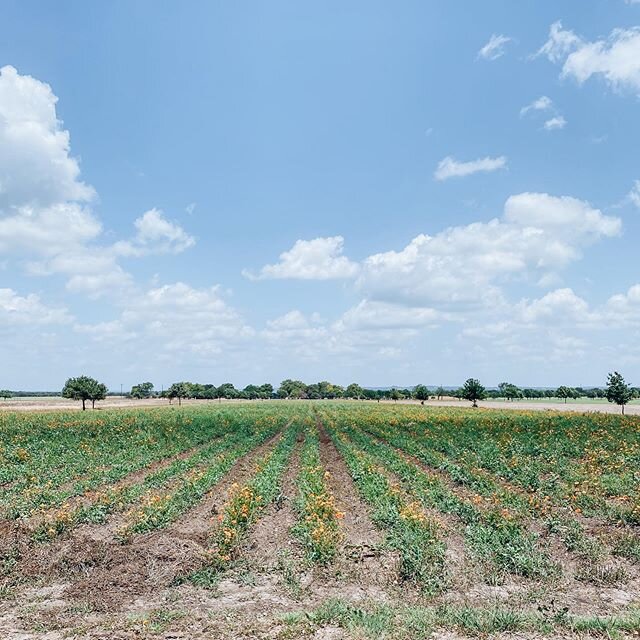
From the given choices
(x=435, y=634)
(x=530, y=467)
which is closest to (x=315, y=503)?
(x=435, y=634)

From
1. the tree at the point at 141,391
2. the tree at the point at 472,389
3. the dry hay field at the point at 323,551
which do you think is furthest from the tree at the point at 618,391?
the tree at the point at 141,391

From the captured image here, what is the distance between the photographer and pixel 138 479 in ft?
63.5

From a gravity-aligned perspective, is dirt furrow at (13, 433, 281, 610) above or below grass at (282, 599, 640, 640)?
below

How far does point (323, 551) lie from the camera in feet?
33.3

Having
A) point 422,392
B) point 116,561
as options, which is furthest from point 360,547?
point 422,392

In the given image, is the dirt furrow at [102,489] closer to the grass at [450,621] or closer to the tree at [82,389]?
the grass at [450,621]

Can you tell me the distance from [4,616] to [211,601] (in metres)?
3.31

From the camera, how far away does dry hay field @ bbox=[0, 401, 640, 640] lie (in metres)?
7.43

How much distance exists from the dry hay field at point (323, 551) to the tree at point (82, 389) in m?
72.3

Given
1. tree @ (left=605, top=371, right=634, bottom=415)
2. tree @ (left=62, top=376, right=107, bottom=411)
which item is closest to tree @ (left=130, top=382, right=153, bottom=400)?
tree @ (left=62, top=376, right=107, bottom=411)

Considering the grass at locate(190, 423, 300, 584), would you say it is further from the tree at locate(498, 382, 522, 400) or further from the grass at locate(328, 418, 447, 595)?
the tree at locate(498, 382, 522, 400)

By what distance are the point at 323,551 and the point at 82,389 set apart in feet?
291

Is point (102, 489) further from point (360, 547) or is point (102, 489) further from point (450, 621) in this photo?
point (450, 621)

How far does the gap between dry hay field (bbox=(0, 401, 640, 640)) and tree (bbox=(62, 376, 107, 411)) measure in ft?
237
